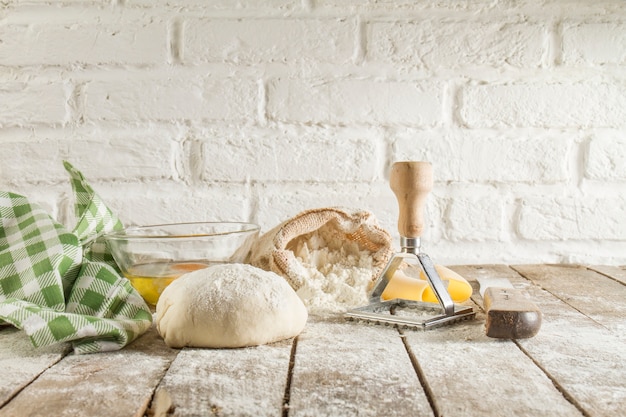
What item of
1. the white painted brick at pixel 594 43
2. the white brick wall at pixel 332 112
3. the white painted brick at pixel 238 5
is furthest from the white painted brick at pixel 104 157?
the white painted brick at pixel 594 43

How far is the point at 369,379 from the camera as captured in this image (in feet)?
2.11

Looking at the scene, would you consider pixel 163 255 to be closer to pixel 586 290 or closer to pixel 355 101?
pixel 355 101

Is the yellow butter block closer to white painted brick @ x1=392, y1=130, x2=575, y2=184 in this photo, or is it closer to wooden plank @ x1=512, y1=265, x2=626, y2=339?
wooden plank @ x1=512, y1=265, x2=626, y2=339

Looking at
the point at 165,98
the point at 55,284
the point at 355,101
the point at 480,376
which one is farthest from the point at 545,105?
the point at 55,284

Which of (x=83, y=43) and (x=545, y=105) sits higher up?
(x=83, y=43)

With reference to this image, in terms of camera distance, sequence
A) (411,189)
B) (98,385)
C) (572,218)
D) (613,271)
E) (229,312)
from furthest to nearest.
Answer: (572,218), (613,271), (411,189), (229,312), (98,385)

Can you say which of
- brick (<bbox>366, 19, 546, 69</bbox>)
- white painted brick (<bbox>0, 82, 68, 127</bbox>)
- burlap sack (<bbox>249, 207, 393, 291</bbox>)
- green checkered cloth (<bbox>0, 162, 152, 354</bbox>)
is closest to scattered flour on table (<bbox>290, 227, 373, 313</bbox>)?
burlap sack (<bbox>249, 207, 393, 291</bbox>)

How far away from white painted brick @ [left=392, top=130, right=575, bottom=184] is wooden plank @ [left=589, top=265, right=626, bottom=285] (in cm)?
19

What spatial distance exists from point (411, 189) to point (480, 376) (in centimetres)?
31

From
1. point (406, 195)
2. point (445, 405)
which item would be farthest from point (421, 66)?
point (445, 405)

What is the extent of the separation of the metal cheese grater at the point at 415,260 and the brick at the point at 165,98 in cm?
52

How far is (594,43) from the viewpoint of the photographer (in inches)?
54.2

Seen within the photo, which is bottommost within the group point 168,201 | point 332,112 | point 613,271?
point 613,271

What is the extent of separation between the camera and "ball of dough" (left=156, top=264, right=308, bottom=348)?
0.75 m
